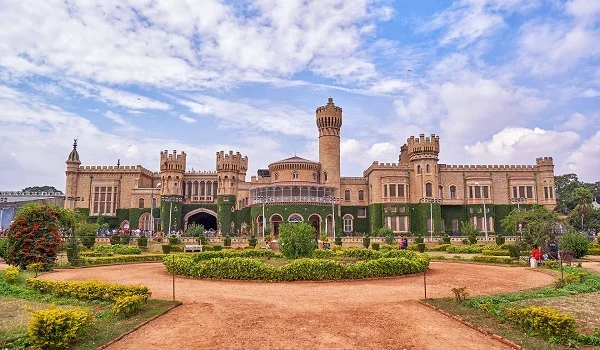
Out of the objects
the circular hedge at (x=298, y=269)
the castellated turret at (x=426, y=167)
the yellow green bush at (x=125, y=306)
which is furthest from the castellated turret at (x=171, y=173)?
the yellow green bush at (x=125, y=306)

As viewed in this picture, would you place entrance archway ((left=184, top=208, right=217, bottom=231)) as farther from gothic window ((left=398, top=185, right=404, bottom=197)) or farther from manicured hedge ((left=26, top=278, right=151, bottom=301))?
manicured hedge ((left=26, top=278, right=151, bottom=301))

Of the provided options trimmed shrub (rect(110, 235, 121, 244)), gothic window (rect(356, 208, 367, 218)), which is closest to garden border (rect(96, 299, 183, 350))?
trimmed shrub (rect(110, 235, 121, 244))

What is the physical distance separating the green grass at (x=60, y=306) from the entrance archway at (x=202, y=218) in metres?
44.2

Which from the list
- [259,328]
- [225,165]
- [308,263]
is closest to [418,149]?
[225,165]

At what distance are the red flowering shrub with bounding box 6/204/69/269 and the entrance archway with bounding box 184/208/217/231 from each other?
36215 mm

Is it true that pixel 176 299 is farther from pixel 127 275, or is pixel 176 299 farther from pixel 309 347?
pixel 127 275

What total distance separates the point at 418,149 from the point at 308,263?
136ft

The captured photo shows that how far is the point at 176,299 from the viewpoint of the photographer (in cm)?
1555

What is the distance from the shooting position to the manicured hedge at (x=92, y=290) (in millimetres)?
14539

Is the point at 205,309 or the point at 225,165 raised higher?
the point at 225,165

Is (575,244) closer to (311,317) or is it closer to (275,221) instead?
(311,317)

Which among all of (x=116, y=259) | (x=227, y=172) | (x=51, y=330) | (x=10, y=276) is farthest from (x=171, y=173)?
(x=51, y=330)

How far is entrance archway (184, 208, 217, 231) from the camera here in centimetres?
6206

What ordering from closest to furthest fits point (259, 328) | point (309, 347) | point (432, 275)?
point (309, 347) → point (259, 328) → point (432, 275)
